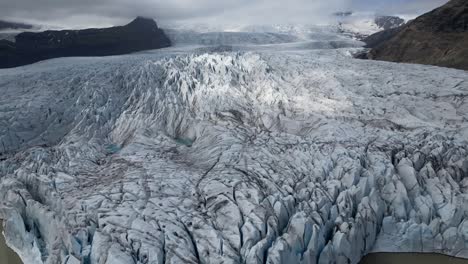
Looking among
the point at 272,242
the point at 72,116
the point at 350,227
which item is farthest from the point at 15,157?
the point at 350,227

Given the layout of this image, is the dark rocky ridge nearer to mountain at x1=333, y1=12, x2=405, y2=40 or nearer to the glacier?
mountain at x1=333, y1=12, x2=405, y2=40

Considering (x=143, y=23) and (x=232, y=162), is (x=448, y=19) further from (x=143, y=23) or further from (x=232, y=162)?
(x=143, y=23)

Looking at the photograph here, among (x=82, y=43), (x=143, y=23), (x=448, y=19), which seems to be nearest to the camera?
(x=448, y=19)

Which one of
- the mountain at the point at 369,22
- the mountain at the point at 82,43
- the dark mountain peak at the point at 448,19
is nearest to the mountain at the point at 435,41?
the dark mountain peak at the point at 448,19

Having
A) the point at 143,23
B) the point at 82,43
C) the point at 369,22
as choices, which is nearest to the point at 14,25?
the point at 143,23

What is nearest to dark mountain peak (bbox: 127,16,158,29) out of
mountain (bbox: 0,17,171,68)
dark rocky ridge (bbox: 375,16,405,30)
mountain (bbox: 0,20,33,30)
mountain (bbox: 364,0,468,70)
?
mountain (bbox: 0,17,171,68)

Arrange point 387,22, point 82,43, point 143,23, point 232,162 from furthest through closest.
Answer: point 387,22
point 143,23
point 82,43
point 232,162

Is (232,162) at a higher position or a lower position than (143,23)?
lower

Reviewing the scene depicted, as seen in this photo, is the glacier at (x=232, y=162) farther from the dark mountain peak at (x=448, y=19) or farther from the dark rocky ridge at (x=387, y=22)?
the dark rocky ridge at (x=387, y=22)
